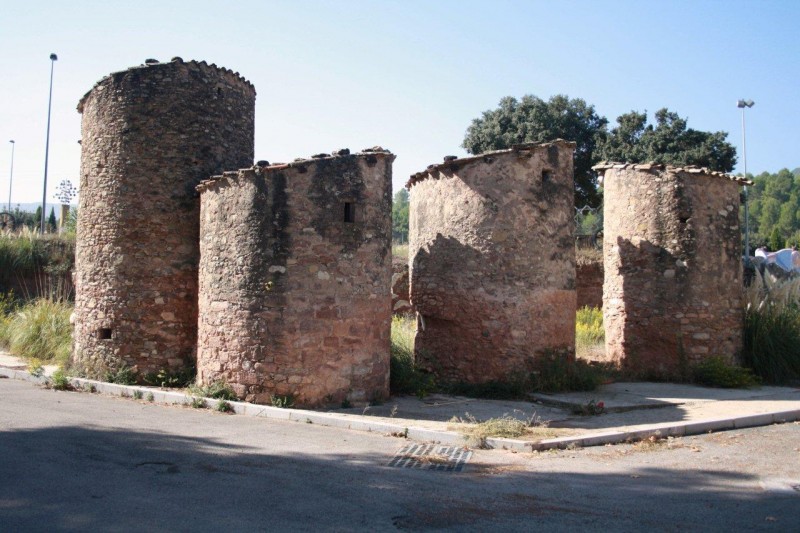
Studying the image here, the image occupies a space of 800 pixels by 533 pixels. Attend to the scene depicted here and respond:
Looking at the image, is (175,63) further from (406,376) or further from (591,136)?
(591,136)

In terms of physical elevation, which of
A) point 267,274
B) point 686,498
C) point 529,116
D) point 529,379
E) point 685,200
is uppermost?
point 529,116

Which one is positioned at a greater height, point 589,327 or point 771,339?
point 589,327

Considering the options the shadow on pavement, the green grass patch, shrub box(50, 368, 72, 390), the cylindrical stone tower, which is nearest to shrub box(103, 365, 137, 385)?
the cylindrical stone tower

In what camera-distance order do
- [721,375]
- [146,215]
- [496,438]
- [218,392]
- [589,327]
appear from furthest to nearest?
[589,327] → [721,375] → [146,215] → [218,392] → [496,438]

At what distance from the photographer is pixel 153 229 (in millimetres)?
11133

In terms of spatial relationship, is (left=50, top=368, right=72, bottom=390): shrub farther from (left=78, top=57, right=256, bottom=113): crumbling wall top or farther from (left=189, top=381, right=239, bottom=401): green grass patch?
(left=78, top=57, right=256, bottom=113): crumbling wall top

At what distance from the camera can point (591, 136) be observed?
30.6m

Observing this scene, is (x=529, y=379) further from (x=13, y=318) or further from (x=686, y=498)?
(x=13, y=318)

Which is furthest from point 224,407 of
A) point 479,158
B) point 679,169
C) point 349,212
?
point 679,169

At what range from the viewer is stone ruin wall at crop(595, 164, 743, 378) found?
1214 centimetres

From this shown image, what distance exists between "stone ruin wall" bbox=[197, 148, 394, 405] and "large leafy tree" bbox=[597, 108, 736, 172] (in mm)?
21658

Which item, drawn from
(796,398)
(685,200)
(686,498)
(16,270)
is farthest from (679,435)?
(16,270)

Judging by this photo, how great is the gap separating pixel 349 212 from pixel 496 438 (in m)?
3.90

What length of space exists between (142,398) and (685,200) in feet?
33.6
